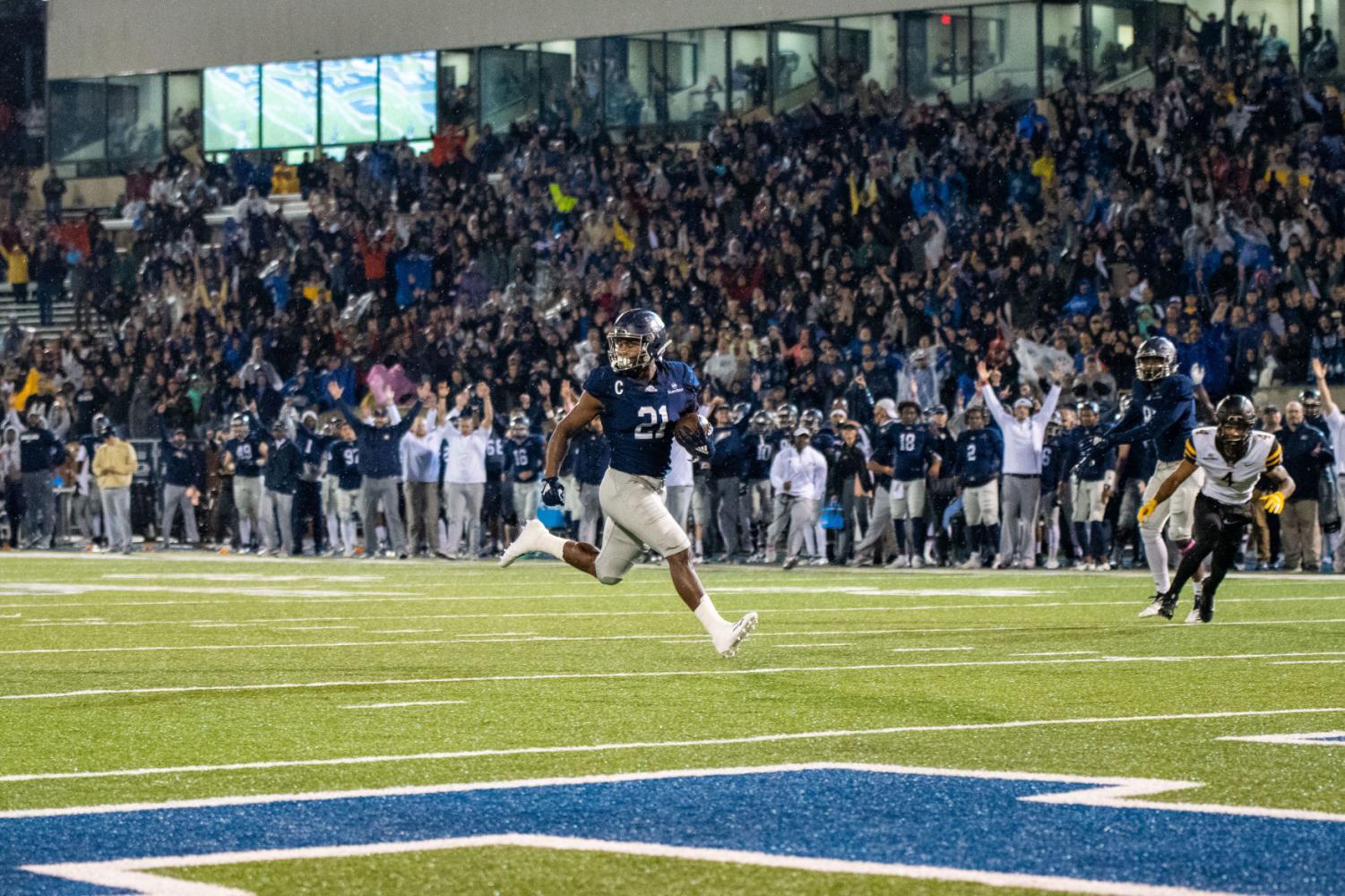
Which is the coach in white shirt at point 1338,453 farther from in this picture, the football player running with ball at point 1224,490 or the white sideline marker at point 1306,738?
the white sideline marker at point 1306,738

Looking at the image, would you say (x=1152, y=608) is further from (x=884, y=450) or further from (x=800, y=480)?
(x=884, y=450)

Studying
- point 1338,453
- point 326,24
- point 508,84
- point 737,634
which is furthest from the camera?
point 326,24

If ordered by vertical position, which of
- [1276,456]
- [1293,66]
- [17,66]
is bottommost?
[1276,456]

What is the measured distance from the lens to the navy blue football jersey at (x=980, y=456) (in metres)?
22.7

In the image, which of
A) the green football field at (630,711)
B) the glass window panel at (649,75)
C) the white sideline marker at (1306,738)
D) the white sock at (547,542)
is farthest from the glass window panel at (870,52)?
the white sideline marker at (1306,738)

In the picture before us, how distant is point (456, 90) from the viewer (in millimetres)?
37781

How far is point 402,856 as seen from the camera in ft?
17.6

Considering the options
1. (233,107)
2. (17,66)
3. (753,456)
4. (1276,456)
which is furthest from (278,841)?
(17,66)

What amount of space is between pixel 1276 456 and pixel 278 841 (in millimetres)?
9664

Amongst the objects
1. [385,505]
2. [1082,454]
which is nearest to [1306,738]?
[1082,454]

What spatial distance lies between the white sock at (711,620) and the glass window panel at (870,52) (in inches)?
868

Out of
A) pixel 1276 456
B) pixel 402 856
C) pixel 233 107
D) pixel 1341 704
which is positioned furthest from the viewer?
pixel 233 107

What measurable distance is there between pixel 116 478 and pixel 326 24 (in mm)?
13305

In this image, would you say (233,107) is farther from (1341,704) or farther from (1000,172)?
(1341,704)
